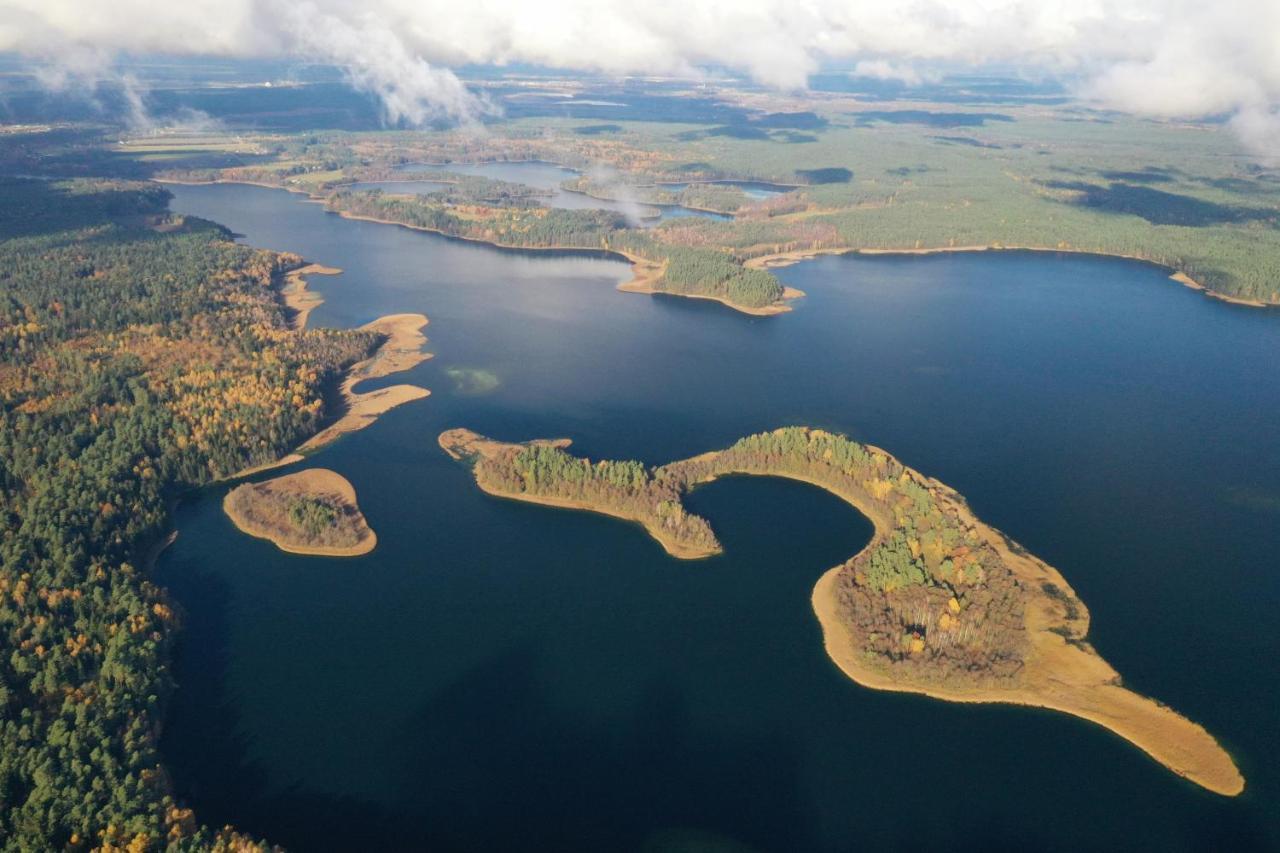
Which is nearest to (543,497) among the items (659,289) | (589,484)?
(589,484)

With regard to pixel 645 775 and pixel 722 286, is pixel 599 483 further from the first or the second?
pixel 722 286

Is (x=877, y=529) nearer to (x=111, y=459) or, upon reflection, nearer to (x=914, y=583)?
(x=914, y=583)

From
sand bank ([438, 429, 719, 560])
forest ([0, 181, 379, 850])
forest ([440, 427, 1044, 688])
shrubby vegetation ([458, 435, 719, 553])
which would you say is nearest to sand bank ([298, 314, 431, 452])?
forest ([0, 181, 379, 850])

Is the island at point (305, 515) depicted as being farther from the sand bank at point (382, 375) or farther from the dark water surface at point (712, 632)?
the sand bank at point (382, 375)

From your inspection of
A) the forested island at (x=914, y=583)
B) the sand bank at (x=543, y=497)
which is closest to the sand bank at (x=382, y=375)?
the sand bank at (x=543, y=497)

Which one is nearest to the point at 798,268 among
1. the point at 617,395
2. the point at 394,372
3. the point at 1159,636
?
the point at 617,395

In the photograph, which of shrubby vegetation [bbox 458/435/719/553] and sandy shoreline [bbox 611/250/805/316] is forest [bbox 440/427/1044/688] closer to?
shrubby vegetation [bbox 458/435/719/553]

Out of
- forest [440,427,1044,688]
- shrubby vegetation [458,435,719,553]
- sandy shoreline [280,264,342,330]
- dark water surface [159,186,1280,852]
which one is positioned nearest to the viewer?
dark water surface [159,186,1280,852]
